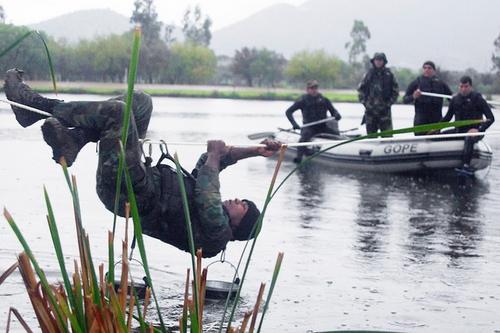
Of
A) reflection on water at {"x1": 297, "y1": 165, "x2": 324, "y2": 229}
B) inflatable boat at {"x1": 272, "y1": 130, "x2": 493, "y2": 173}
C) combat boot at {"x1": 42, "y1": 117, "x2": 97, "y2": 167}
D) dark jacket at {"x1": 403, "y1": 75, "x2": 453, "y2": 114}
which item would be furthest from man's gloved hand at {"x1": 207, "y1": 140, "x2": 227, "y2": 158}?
dark jacket at {"x1": 403, "y1": 75, "x2": 453, "y2": 114}

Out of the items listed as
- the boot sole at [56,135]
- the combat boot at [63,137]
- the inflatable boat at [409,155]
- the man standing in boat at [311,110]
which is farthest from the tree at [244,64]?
the boot sole at [56,135]

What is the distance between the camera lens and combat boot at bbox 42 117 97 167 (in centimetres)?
646

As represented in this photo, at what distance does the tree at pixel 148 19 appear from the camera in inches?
6368

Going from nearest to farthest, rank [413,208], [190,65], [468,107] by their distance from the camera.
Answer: [413,208] → [468,107] → [190,65]

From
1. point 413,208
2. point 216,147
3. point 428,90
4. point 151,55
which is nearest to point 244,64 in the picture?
point 151,55

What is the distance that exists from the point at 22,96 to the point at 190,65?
440 feet

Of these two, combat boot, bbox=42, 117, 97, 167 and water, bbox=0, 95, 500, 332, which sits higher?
combat boot, bbox=42, 117, 97, 167

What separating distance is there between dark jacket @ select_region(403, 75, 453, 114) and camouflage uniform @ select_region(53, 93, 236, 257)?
469 inches

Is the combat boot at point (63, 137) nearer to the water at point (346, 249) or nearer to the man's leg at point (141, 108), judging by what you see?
the man's leg at point (141, 108)

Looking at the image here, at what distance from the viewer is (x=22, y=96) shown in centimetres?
655

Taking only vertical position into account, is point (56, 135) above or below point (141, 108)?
below

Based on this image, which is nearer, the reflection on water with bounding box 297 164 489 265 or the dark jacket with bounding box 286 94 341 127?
the reflection on water with bounding box 297 164 489 265

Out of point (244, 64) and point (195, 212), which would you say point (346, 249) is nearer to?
point (195, 212)

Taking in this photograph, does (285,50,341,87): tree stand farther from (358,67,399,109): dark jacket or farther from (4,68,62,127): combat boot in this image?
(4,68,62,127): combat boot
